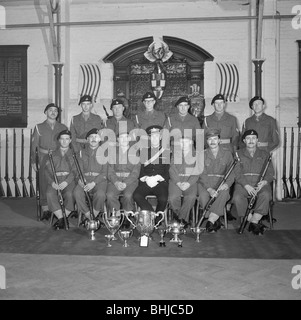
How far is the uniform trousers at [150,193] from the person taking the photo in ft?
17.2

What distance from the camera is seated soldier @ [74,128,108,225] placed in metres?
5.46

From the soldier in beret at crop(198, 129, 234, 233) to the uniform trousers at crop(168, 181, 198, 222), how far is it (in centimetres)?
11

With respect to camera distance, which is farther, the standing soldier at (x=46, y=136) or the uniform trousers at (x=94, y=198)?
the standing soldier at (x=46, y=136)

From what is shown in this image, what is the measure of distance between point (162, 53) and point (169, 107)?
931 millimetres

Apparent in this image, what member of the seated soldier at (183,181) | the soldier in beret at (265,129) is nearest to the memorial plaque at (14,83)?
the seated soldier at (183,181)

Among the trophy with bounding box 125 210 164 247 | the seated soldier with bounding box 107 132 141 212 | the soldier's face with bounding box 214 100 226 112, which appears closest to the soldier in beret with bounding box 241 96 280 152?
the soldier's face with bounding box 214 100 226 112

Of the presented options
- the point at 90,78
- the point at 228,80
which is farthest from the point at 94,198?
the point at 228,80

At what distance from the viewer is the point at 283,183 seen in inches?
304

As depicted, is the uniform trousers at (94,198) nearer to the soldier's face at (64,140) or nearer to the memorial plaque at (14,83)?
the soldier's face at (64,140)

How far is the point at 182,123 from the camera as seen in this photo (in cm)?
623

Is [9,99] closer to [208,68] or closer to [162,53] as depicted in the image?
[162,53]

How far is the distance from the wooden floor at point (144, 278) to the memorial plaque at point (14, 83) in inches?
174

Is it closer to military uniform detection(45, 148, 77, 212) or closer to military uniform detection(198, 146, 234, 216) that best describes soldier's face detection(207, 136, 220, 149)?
military uniform detection(198, 146, 234, 216)

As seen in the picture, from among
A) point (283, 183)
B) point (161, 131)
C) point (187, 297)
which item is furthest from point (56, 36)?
point (187, 297)
